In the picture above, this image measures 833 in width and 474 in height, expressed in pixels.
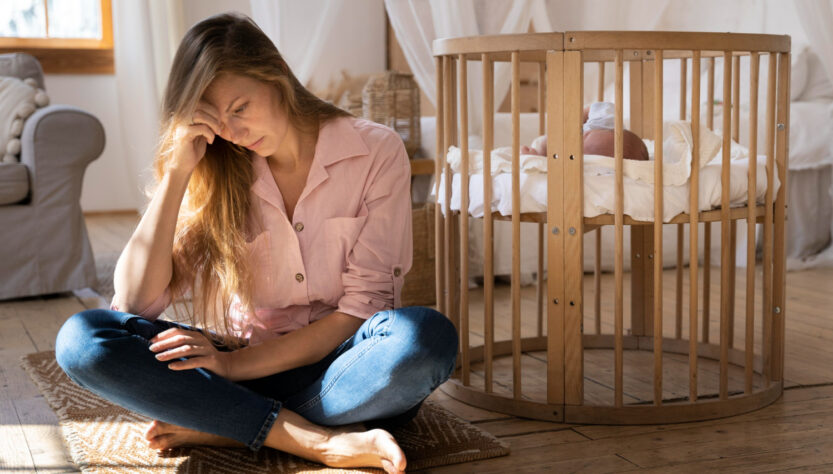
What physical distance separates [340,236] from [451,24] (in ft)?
5.11

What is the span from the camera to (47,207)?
2.86 m

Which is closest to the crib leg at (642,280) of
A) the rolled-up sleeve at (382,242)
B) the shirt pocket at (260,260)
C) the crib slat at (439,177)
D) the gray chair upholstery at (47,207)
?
the crib slat at (439,177)

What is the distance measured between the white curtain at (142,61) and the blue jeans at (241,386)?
3.54m

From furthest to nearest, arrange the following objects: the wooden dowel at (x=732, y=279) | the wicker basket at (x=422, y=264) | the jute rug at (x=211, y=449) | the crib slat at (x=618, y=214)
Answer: the wicker basket at (x=422, y=264), the wooden dowel at (x=732, y=279), the crib slat at (x=618, y=214), the jute rug at (x=211, y=449)

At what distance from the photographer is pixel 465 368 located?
5.96 feet

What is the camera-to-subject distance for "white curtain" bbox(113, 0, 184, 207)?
4.77 metres

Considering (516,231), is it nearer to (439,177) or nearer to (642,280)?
(439,177)

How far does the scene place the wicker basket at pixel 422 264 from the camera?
106 inches

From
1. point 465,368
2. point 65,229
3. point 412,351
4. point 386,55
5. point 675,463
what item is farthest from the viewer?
point 386,55

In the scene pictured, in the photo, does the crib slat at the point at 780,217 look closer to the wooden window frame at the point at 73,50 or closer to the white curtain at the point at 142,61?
the white curtain at the point at 142,61

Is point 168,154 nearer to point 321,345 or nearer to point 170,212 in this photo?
point 170,212

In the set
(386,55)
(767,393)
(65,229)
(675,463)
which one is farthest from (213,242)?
(386,55)

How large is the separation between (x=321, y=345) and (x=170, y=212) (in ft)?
1.03

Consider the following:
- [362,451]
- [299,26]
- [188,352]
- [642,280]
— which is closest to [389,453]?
[362,451]
